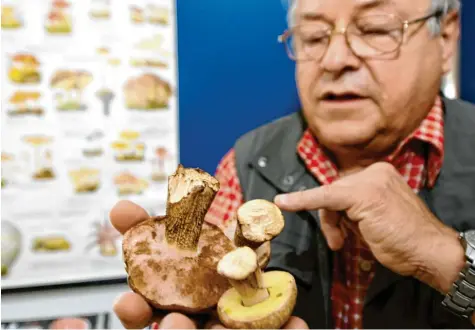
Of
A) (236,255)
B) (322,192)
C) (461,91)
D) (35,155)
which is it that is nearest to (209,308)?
(236,255)

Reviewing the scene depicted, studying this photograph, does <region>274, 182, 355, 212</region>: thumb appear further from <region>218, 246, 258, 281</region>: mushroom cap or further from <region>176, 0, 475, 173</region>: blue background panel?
<region>176, 0, 475, 173</region>: blue background panel

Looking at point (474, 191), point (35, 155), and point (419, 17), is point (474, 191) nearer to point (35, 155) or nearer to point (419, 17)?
point (419, 17)

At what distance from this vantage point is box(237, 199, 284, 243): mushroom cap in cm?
59

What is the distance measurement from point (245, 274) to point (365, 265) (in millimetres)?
518

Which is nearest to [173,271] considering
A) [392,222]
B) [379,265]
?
[392,222]

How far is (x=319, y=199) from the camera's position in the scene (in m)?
0.75

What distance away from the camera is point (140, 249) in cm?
61

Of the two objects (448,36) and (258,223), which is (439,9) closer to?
(448,36)

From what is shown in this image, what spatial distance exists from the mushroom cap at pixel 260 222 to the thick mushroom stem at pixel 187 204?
0.05 m

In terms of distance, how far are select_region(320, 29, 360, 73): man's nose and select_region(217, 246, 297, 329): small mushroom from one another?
0.47m

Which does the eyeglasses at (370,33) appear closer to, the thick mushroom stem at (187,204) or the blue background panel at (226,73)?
the blue background panel at (226,73)

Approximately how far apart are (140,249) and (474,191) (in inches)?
28.0

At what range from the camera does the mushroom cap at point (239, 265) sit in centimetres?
53

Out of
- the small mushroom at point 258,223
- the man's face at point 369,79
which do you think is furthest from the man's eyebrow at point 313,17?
the small mushroom at point 258,223
